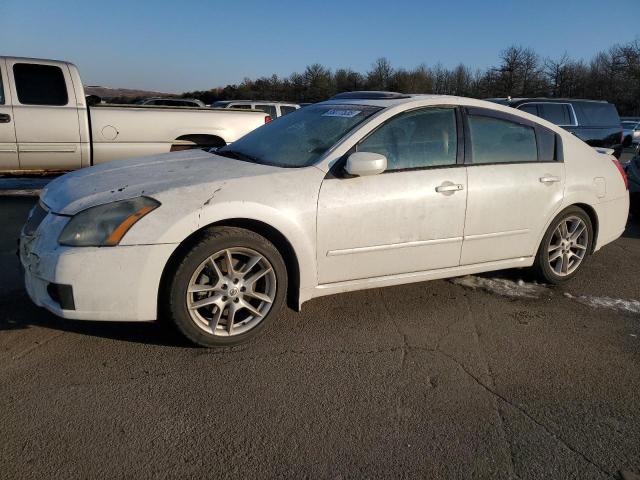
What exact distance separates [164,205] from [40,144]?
17.6 ft

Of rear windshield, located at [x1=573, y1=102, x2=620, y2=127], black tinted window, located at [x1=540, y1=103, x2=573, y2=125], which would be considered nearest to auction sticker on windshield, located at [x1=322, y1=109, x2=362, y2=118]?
black tinted window, located at [x1=540, y1=103, x2=573, y2=125]

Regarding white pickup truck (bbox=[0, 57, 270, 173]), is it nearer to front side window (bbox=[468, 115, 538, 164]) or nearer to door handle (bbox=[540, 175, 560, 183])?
front side window (bbox=[468, 115, 538, 164])

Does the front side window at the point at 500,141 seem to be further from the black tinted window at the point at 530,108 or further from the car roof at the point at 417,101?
the black tinted window at the point at 530,108

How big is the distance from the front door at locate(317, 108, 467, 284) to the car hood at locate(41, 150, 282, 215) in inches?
21.9

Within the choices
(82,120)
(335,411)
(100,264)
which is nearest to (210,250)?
(100,264)

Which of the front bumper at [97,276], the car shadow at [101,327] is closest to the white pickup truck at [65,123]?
the car shadow at [101,327]

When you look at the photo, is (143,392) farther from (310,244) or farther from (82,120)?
(82,120)

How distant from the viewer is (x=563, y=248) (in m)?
4.57

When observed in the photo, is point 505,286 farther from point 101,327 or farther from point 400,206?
point 101,327

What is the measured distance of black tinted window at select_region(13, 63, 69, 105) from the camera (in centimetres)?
729

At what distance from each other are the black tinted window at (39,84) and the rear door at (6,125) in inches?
5.6

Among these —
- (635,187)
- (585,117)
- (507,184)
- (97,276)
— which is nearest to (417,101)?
(507,184)

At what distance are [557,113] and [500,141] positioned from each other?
8.76 meters

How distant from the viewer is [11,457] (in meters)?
2.19
